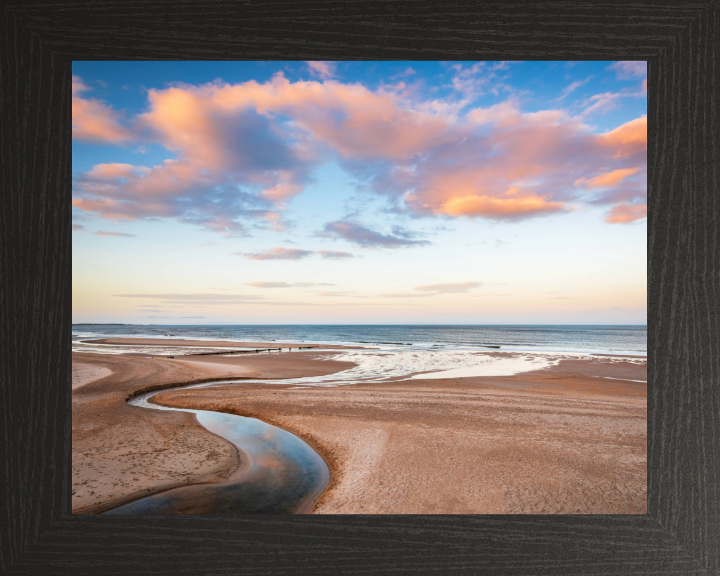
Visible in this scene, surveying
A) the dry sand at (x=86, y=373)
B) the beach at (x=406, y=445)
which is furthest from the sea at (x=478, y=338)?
the dry sand at (x=86, y=373)

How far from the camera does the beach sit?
2.40 m

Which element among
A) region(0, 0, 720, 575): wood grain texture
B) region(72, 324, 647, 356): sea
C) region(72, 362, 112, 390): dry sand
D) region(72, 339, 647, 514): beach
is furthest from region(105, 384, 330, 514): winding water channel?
region(72, 324, 647, 356): sea

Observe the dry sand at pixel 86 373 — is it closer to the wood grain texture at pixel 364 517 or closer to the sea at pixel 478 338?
the wood grain texture at pixel 364 517

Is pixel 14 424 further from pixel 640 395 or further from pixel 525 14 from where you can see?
pixel 640 395

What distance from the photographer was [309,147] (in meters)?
2.88

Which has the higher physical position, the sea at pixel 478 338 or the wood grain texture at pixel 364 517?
the wood grain texture at pixel 364 517

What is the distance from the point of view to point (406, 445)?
3.44m

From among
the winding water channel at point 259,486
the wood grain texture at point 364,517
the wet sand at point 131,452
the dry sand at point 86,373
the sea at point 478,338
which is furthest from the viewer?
the sea at point 478,338

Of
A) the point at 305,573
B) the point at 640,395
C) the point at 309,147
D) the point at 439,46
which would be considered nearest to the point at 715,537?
the point at 305,573

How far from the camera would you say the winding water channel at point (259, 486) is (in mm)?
2363

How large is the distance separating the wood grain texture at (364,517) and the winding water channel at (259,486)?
97cm

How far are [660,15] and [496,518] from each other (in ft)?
4.50

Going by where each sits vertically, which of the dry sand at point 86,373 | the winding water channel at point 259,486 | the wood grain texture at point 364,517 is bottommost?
the dry sand at point 86,373

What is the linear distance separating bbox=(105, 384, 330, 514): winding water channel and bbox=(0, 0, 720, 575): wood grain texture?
97 centimetres
